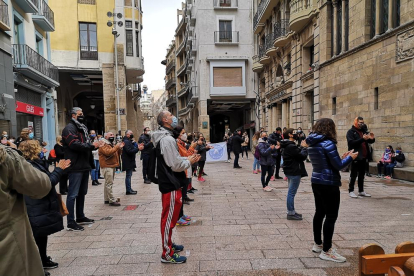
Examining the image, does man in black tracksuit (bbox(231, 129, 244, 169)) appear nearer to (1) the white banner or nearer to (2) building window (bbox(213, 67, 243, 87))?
(1) the white banner

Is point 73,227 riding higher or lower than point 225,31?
lower

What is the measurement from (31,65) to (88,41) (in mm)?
7556

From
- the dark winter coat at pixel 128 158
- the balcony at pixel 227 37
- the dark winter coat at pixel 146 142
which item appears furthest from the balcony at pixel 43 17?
the balcony at pixel 227 37

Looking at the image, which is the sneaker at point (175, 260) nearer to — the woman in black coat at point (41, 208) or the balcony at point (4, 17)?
the woman in black coat at point (41, 208)

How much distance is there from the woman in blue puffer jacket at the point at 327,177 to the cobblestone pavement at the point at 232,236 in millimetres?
257

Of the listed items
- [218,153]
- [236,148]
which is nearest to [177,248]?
[236,148]

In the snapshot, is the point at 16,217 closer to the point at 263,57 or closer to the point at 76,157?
the point at 76,157

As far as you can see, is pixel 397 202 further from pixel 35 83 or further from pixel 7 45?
pixel 35 83

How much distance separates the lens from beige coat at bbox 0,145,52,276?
182 centimetres

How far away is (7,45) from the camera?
12.1m

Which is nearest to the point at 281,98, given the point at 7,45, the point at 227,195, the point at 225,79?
the point at 225,79

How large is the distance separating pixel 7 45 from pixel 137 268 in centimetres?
1287

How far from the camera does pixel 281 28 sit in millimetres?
18812

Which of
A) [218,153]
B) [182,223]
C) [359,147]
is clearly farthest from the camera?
[218,153]
